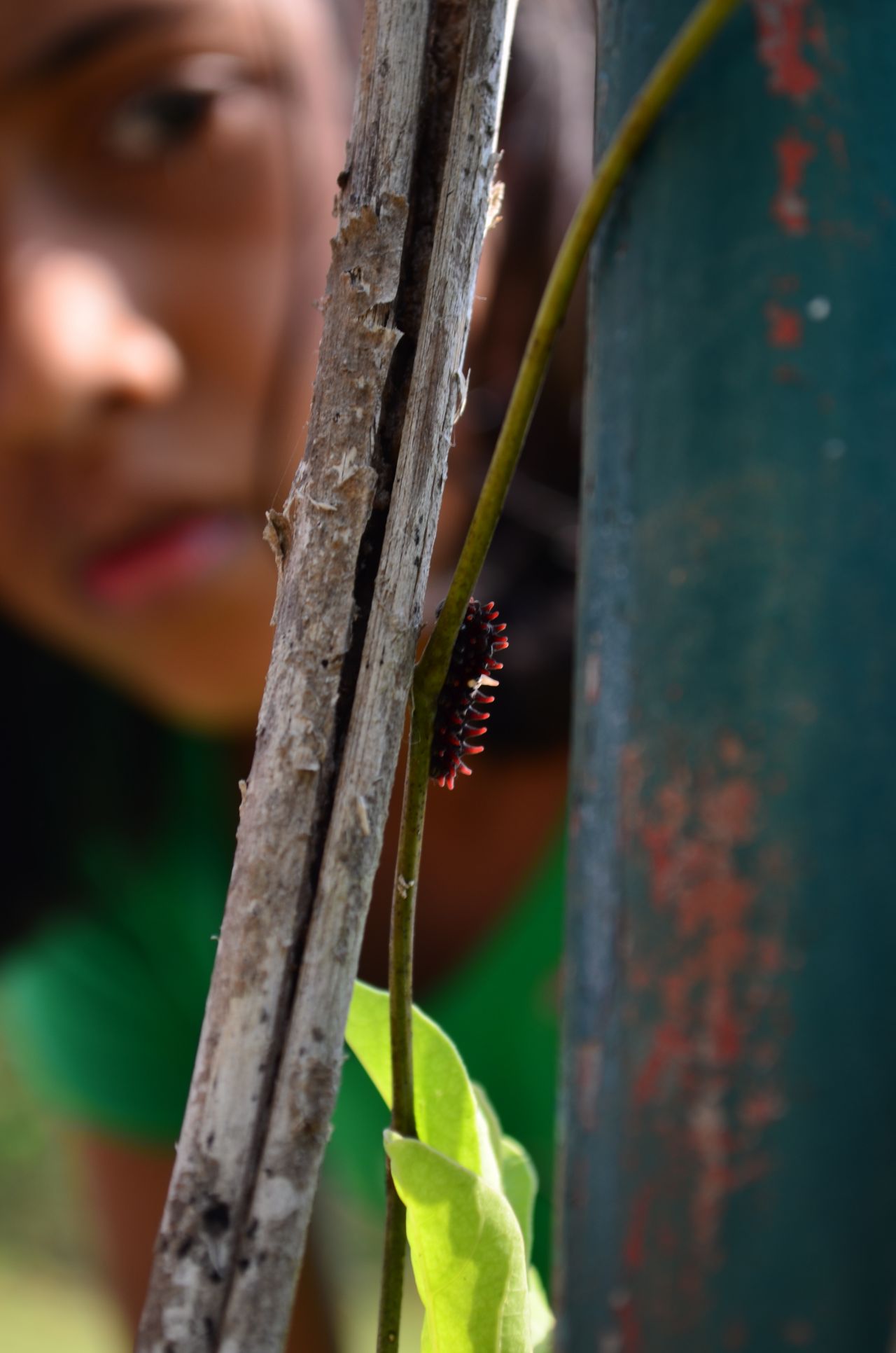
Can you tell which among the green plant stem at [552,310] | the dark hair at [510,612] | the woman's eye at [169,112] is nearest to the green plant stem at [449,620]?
the green plant stem at [552,310]

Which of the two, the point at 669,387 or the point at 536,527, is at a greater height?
the point at 536,527

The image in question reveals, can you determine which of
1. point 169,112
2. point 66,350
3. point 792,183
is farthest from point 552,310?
point 169,112

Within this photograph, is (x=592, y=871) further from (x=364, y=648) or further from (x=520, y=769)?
(x=520, y=769)

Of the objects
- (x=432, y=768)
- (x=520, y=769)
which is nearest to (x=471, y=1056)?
(x=520, y=769)

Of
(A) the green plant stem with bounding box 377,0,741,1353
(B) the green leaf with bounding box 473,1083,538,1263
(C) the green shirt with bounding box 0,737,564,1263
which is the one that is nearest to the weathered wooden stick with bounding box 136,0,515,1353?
(A) the green plant stem with bounding box 377,0,741,1353

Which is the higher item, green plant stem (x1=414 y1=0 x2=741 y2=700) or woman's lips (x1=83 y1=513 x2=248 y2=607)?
woman's lips (x1=83 y1=513 x2=248 y2=607)

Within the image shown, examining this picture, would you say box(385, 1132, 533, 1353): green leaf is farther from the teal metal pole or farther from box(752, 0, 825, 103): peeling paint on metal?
box(752, 0, 825, 103): peeling paint on metal
